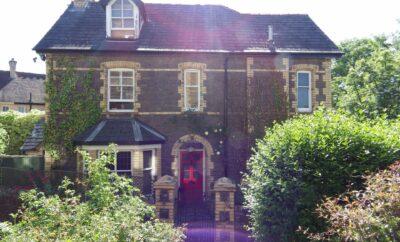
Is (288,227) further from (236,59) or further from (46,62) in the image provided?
(46,62)

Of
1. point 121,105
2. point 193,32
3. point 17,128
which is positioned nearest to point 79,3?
point 193,32

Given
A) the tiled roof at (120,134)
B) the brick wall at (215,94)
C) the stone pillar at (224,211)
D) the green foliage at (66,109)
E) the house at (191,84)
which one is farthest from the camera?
the brick wall at (215,94)

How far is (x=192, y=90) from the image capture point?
1653 cm

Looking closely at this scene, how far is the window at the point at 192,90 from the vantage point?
53.9 feet

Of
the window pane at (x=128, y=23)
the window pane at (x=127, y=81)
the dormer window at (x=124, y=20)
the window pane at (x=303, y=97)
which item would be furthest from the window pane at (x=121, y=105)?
the window pane at (x=303, y=97)

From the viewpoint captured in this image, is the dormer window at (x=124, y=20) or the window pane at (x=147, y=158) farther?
the dormer window at (x=124, y=20)

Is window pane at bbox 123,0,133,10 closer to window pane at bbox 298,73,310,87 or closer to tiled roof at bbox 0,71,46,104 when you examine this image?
window pane at bbox 298,73,310,87

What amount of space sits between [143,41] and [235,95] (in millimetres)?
4970

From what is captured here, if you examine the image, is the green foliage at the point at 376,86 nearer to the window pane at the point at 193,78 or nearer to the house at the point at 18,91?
the window pane at the point at 193,78

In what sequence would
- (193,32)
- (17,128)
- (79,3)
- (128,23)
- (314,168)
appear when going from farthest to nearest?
(17,128), (79,3), (193,32), (128,23), (314,168)

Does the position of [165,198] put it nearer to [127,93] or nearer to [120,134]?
[120,134]

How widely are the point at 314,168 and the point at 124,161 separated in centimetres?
869

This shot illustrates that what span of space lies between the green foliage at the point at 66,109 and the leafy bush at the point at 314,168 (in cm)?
960

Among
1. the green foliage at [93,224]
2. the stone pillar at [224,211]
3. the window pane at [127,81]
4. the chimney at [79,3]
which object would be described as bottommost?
the stone pillar at [224,211]
